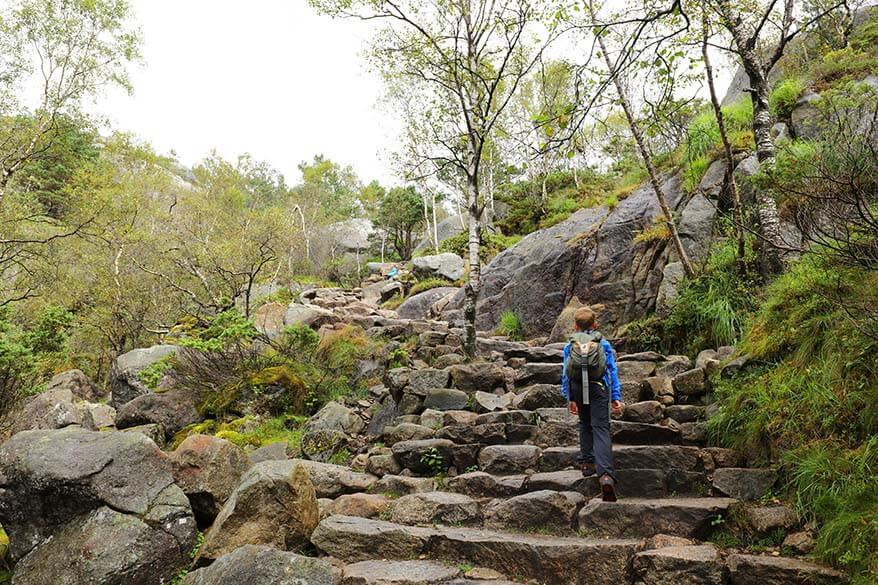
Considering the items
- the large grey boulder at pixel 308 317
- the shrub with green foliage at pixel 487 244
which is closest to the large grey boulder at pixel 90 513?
the large grey boulder at pixel 308 317

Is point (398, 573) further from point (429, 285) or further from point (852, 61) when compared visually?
point (429, 285)

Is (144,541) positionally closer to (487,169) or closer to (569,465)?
(569,465)

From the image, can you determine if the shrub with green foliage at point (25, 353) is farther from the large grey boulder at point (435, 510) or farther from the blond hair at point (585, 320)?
the blond hair at point (585, 320)

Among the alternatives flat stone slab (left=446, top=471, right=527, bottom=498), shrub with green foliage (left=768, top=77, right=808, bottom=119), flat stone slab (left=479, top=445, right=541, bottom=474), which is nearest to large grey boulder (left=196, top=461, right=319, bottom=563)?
flat stone slab (left=446, top=471, right=527, bottom=498)

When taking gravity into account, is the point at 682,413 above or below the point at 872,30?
below

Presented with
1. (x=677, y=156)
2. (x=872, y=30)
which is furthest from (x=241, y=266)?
(x=872, y=30)

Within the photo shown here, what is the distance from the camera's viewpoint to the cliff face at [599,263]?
1029 cm

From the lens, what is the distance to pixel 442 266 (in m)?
22.5

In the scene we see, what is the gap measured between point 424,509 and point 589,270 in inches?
309

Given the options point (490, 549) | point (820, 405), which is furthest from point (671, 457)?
point (490, 549)

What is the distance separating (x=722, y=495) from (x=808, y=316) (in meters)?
2.18

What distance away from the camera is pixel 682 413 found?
6305 millimetres

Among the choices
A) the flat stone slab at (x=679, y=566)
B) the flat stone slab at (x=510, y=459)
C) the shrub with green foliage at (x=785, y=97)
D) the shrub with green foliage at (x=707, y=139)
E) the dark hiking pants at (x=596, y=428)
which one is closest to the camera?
the flat stone slab at (x=679, y=566)

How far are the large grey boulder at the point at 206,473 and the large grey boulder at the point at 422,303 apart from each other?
12469mm
